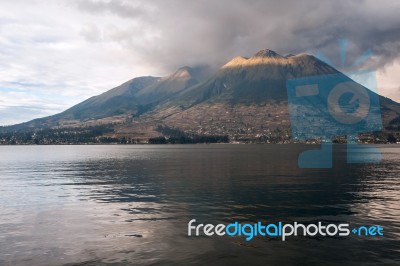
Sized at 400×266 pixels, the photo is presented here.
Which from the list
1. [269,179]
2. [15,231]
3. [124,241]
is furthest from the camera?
[269,179]

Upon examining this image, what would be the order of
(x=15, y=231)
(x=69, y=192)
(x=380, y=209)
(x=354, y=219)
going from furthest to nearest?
(x=69, y=192)
(x=380, y=209)
(x=354, y=219)
(x=15, y=231)

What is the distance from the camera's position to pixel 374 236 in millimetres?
39125

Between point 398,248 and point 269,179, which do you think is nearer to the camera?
point 398,248

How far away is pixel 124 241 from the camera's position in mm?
37812

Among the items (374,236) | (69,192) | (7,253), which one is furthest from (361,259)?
(69,192)

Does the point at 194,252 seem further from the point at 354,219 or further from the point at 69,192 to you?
the point at 69,192

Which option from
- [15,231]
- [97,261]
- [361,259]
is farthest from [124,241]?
[361,259]

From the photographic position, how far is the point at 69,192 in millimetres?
73812

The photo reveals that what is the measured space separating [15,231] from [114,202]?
67.2ft

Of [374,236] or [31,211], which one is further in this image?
[31,211]

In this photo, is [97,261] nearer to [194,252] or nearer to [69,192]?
[194,252]

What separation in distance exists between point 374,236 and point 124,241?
27.0 m

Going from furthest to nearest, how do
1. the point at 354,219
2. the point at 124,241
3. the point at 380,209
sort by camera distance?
the point at 380,209, the point at 354,219, the point at 124,241

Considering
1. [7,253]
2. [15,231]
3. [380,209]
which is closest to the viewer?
[7,253]
